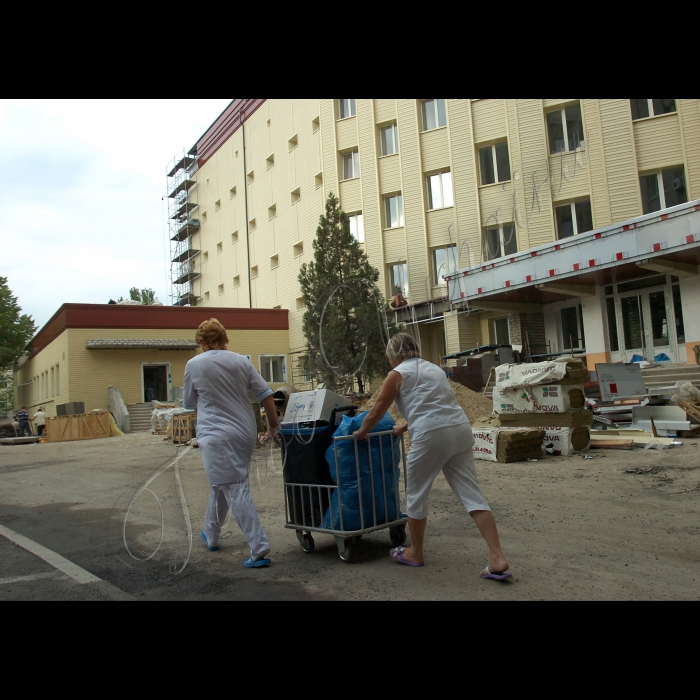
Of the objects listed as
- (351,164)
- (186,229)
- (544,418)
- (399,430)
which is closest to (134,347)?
(351,164)

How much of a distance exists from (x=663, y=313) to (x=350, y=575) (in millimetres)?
16831

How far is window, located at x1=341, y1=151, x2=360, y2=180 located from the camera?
93.6 ft

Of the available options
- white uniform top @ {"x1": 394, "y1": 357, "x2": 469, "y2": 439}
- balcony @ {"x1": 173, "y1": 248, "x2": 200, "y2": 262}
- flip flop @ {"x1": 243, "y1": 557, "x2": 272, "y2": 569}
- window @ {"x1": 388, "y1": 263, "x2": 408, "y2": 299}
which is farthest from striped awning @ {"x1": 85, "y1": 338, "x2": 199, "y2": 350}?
white uniform top @ {"x1": 394, "y1": 357, "x2": 469, "y2": 439}

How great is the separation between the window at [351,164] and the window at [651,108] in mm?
11904

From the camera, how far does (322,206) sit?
3078cm

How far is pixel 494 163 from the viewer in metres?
23.8

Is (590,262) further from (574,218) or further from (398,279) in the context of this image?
(398,279)

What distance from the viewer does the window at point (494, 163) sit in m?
23.6

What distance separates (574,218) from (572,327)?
3.79 m

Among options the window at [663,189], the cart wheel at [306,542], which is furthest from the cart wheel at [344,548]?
the window at [663,189]

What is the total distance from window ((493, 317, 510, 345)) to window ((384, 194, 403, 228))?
637cm

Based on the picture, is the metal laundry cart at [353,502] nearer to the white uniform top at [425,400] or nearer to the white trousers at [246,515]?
the white trousers at [246,515]

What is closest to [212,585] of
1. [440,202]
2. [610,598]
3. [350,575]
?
[350,575]
